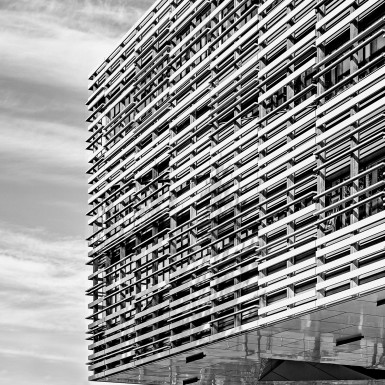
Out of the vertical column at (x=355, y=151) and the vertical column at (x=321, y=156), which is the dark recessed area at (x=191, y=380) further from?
the vertical column at (x=355, y=151)

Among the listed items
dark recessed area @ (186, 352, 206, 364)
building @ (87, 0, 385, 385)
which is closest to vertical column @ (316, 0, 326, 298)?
building @ (87, 0, 385, 385)

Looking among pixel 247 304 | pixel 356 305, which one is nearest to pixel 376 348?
pixel 247 304

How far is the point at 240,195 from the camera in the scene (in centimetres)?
4081

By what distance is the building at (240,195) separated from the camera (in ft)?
112

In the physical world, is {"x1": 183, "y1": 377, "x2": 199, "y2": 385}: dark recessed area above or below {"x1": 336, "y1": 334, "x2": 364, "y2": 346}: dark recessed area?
above

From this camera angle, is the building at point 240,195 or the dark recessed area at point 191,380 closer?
the building at point 240,195

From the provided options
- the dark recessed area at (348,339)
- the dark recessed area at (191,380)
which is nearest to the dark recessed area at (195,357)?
the dark recessed area at (348,339)

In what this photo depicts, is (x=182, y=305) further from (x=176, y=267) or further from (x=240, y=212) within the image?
(x=240, y=212)

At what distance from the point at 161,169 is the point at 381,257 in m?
17.5

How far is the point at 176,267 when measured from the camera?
4575cm

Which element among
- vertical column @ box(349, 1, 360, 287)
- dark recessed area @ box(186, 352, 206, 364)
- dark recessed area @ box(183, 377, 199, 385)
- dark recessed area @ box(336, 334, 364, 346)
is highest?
vertical column @ box(349, 1, 360, 287)

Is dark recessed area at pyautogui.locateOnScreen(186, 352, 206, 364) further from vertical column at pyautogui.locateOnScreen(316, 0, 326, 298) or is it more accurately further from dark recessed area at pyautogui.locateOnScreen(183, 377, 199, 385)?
vertical column at pyautogui.locateOnScreen(316, 0, 326, 298)

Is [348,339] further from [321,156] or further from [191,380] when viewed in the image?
[191,380]

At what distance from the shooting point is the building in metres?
34.2
